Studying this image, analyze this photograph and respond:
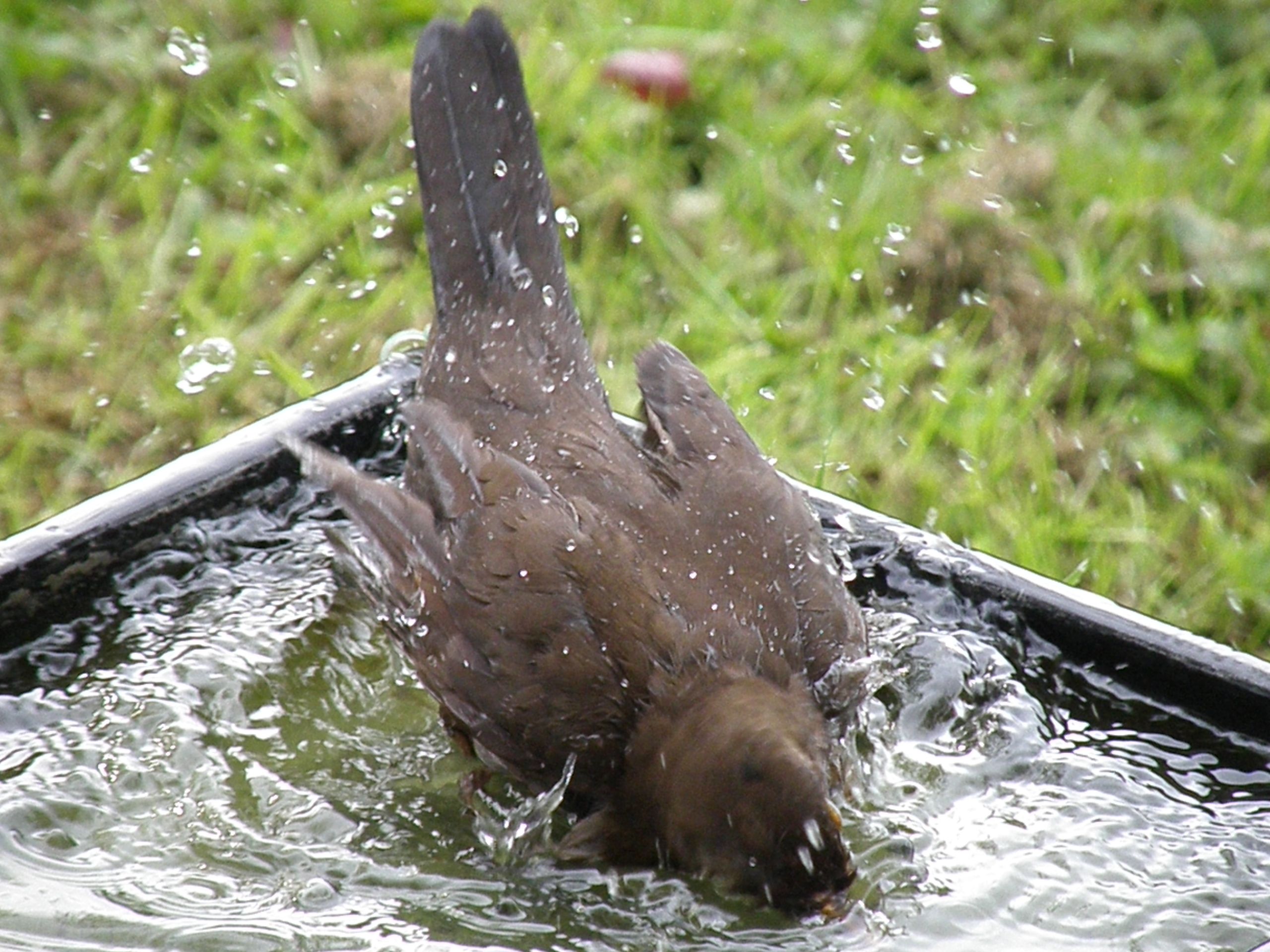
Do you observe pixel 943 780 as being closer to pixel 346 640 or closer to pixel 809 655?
pixel 809 655

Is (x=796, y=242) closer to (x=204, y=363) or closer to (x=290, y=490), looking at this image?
(x=204, y=363)

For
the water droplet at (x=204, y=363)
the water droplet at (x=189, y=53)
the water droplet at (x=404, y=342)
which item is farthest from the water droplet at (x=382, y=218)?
the water droplet at (x=189, y=53)

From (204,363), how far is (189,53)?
4.82 feet

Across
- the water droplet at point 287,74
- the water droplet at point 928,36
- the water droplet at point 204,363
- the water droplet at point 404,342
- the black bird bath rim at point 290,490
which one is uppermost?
the water droplet at point 928,36

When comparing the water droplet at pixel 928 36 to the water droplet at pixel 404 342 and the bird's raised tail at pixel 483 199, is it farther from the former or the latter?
the bird's raised tail at pixel 483 199

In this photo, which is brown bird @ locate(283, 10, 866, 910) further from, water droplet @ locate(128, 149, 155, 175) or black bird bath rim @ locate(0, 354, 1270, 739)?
water droplet @ locate(128, 149, 155, 175)

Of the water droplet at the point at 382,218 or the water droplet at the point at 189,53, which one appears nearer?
the water droplet at the point at 382,218

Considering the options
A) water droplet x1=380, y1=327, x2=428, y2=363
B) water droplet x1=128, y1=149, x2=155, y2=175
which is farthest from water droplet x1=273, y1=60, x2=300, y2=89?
water droplet x1=380, y1=327, x2=428, y2=363

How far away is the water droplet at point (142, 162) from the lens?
5398mm

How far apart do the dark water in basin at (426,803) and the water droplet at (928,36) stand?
2744 mm

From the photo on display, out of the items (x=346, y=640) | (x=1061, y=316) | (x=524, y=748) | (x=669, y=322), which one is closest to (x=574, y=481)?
(x=524, y=748)

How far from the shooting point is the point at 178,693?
Answer: 327 centimetres

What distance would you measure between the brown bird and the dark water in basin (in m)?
0.15

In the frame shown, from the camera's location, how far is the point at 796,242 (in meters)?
5.05
